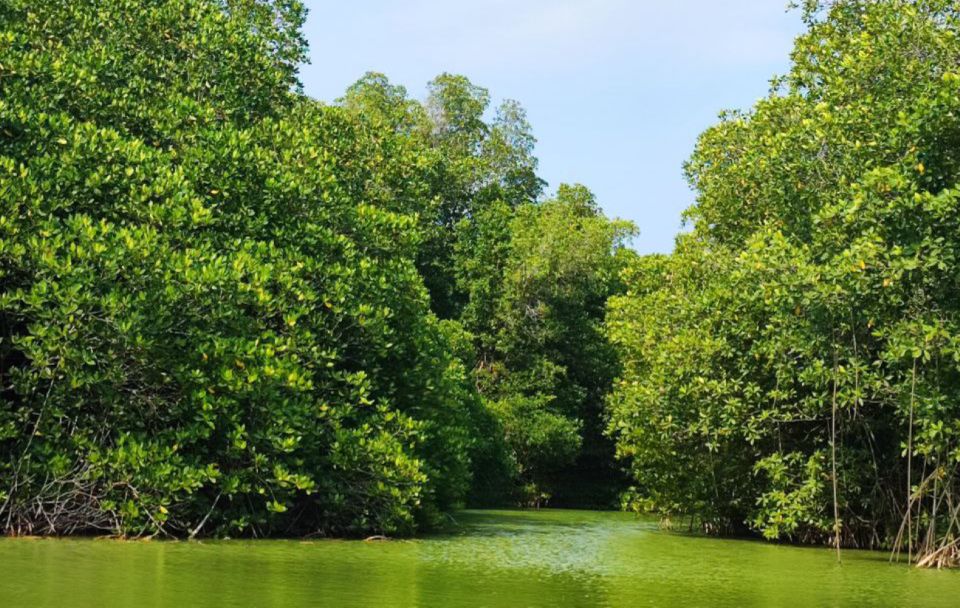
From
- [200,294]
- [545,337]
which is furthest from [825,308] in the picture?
[545,337]

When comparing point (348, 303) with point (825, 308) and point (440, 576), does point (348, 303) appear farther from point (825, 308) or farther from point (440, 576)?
point (825, 308)

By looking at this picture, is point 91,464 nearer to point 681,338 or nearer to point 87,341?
point 87,341

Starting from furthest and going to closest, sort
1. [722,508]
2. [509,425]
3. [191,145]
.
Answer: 1. [509,425]
2. [722,508]
3. [191,145]

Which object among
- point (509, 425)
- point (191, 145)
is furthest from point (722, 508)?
point (509, 425)

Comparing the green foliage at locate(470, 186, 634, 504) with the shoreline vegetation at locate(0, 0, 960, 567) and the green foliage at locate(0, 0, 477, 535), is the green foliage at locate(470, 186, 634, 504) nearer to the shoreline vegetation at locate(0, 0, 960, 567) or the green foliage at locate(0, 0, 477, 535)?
the shoreline vegetation at locate(0, 0, 960, 567)

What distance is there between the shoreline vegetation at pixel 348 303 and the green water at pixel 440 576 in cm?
96

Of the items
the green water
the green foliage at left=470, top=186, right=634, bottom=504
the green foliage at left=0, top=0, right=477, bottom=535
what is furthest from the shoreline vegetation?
the green foliage at left=470, top=186, right=634, bottom=504

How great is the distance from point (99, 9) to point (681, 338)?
9794mm

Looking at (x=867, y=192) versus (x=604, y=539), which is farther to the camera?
(x=604, y=539)

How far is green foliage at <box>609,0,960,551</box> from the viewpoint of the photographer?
13.2 meters

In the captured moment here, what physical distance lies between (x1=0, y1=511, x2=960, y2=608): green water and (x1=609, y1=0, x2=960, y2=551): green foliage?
3.91 ft

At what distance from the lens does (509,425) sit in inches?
1314

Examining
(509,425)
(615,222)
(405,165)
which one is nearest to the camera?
(405,165)

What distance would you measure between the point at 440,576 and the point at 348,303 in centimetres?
514
